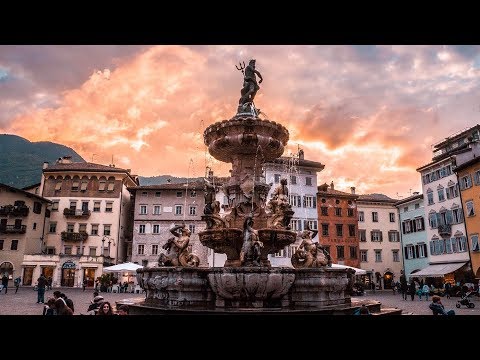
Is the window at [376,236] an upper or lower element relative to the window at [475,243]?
upper

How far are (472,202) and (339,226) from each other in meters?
19.4

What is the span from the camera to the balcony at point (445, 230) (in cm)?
4208

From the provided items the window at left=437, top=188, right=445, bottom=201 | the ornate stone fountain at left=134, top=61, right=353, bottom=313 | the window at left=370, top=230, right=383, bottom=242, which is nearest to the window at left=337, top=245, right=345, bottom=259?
the window at left=370, top=230, right=383, bottom=242

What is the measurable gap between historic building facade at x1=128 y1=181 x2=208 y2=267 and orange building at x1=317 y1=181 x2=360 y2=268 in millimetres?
17089

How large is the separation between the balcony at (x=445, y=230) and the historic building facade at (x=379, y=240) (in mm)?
15251

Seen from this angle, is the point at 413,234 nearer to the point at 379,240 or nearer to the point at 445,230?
the point at 379,240

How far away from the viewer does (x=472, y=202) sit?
38.7 metres

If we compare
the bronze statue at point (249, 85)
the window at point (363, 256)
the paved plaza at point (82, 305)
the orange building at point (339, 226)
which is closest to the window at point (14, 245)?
the paved plaza at point (82, 305)

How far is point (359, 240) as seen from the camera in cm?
5744

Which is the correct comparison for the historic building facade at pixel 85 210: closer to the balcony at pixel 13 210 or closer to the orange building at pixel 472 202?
the balcony at pixel 13 210
